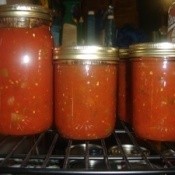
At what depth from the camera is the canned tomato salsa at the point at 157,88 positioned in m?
0.62

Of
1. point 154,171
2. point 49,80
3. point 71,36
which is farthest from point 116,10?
point 154,171

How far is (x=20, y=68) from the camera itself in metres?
0.65

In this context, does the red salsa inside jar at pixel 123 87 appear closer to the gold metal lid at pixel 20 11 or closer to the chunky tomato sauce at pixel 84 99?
the chunky tomato sauce at pixel 84 99

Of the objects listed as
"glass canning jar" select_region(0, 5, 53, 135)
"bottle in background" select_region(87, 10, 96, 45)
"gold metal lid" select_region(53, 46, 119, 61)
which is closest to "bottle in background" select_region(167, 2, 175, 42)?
"gold metal lid" select_region(53, 46, 119, 61)

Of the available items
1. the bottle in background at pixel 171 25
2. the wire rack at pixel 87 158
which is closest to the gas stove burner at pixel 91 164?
the wire rack at pixel 87 158

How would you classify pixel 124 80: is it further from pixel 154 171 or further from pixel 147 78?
pixel 154 171

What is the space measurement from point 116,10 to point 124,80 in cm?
132

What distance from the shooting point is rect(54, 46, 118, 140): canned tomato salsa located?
2.10ft

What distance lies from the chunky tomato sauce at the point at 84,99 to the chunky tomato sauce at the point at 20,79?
0.05 meters

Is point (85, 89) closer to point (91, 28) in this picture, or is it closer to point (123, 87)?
point (123, 87)

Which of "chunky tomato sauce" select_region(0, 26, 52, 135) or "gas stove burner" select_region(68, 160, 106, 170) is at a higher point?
"chunky tomato sauce" select_region(0, 26, 52, 135)

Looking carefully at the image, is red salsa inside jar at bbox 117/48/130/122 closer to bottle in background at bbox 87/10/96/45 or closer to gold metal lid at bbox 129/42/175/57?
gold metal lid at bbox 129/42/175/57

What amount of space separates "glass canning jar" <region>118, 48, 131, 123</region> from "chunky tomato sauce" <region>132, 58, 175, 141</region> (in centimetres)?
16

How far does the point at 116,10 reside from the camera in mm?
2072
